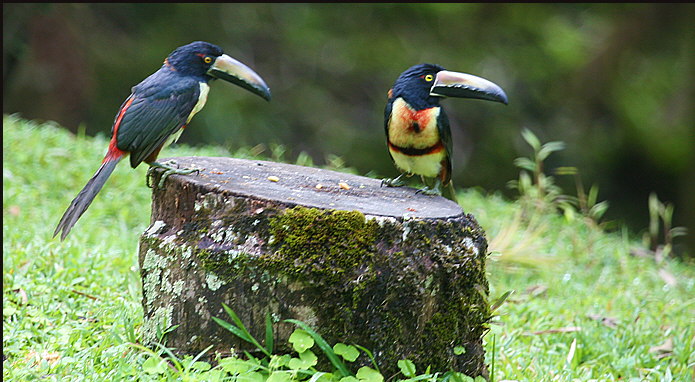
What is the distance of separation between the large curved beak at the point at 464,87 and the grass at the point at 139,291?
1.10m

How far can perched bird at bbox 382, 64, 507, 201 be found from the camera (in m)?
3.39

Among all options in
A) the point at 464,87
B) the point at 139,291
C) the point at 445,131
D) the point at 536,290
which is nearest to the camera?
the point at 464,87

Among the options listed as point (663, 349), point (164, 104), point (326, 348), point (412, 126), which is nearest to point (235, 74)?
point (164, 104)

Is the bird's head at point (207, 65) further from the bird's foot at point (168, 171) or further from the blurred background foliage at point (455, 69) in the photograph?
the blurred background foliage at point (455, 69)

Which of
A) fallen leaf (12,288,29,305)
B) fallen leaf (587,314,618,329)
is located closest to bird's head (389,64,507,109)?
fallen leaf (587,314,618,329)

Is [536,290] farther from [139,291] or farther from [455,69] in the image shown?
[455,69]

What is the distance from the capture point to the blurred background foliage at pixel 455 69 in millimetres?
9406

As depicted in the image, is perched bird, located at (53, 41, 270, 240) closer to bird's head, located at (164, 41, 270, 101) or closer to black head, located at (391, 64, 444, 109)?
bird's head, located at (164, 41, 270, 101)

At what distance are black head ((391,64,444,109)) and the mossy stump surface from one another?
77 cm

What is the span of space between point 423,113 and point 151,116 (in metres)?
1.21

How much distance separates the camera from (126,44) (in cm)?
978

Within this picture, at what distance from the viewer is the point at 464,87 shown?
11.0 feet

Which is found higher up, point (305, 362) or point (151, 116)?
point (151, 116)

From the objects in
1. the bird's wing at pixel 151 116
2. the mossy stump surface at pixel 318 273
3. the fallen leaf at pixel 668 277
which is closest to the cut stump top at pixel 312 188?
the mossy stump surface at pixel 318 273
